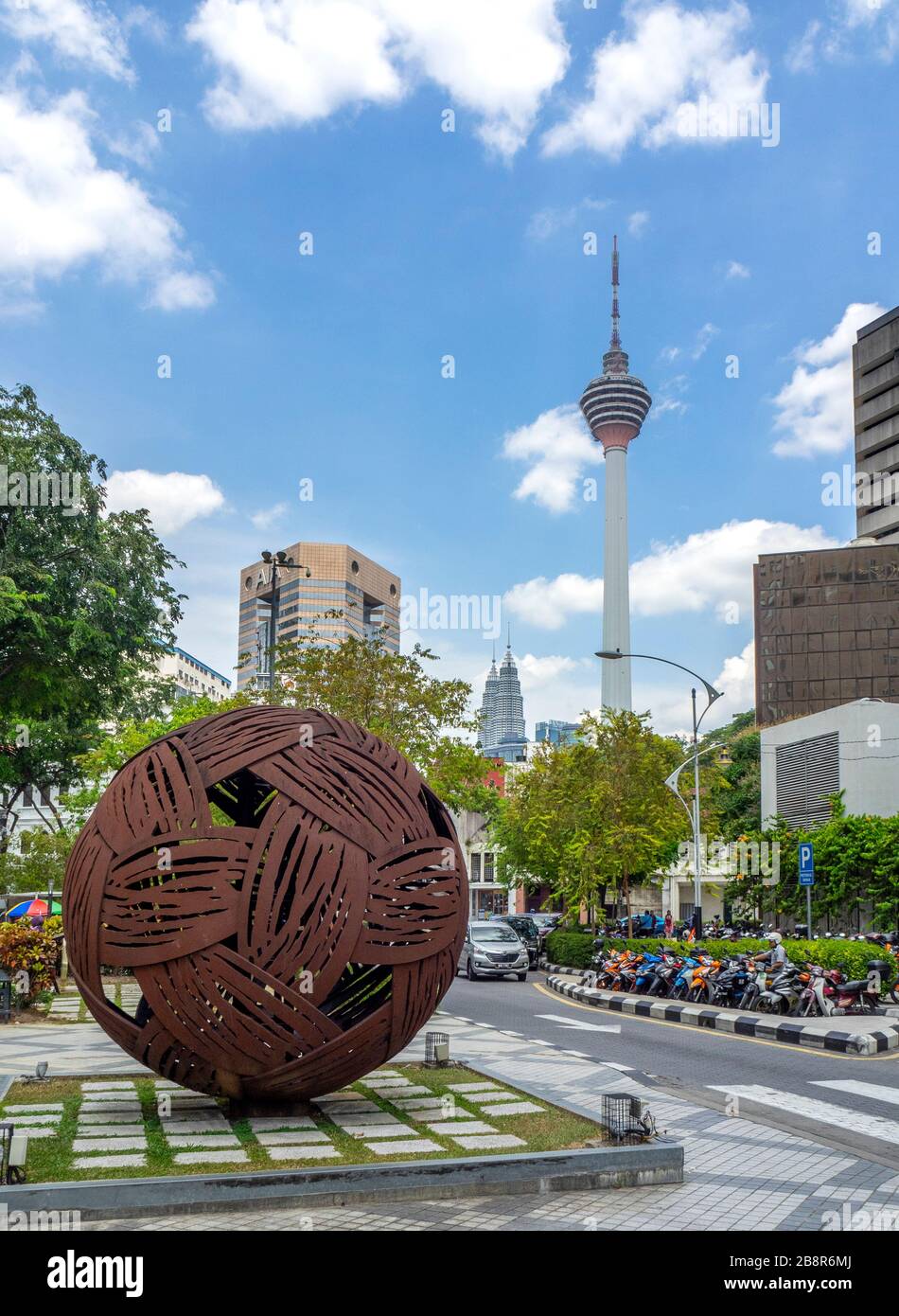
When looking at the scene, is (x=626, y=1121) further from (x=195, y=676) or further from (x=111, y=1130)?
(x=195, y=676)

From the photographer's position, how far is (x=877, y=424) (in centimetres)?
7550

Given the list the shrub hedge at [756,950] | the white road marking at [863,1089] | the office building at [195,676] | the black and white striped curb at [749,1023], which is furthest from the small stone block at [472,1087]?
the office building at [195,676]

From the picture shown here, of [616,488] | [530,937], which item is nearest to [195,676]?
[616,488]

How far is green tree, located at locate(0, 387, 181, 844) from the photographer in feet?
75.0

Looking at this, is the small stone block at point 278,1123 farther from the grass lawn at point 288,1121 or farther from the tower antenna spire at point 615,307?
the tower antenna spire at point 615,307

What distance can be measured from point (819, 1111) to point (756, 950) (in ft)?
38.7

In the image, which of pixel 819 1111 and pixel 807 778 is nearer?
pixel 819 1111

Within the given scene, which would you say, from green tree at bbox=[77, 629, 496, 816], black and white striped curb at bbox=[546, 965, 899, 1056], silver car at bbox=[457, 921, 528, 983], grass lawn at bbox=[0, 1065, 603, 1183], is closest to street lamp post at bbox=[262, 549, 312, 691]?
green tree at bbox=[77, 629, 496, 816]

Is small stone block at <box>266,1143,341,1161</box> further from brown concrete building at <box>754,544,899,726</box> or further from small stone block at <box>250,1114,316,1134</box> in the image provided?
brown concrete building at <box>754,544,899,726</box>

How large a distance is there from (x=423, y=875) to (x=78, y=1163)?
9.91 ft

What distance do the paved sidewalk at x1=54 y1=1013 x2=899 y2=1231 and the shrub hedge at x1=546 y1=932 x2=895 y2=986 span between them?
10.4 meters

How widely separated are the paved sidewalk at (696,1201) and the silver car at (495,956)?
18063 mm

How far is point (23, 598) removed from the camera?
21.7m

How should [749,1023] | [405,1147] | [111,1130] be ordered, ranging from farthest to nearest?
[749,1023] → [111,1130] → [405,1147]
